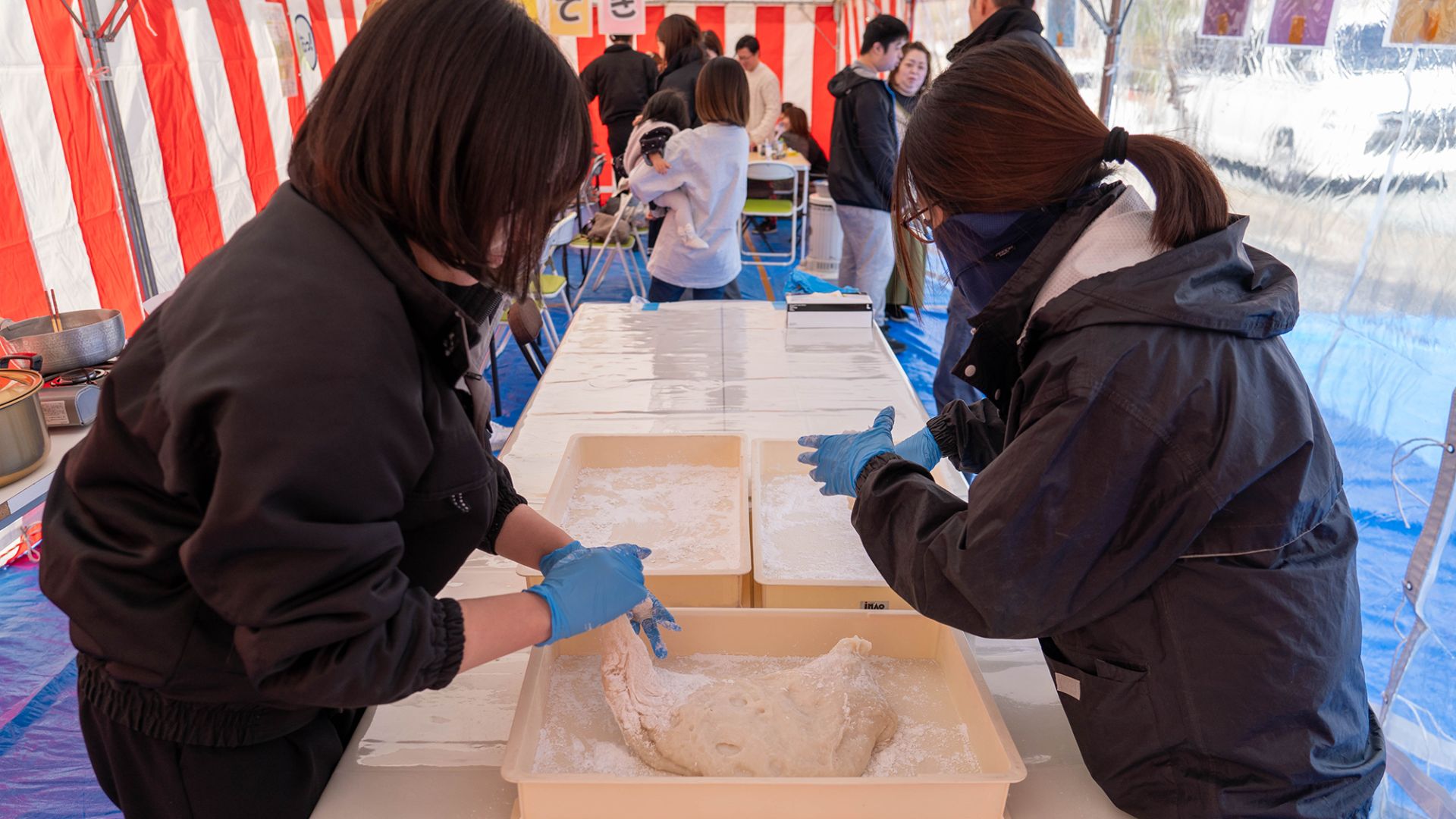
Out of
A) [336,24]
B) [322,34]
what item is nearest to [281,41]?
[322,34]

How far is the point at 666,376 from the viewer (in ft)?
9.50

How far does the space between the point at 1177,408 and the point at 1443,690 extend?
1.48m

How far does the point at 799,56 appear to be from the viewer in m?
10.6

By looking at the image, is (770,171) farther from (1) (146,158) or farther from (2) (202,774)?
(2) (202,774)

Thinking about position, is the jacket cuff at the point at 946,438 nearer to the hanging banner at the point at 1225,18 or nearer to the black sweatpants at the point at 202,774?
the black sweatpants at the point at 202,774

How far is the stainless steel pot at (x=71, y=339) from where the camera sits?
2213mm

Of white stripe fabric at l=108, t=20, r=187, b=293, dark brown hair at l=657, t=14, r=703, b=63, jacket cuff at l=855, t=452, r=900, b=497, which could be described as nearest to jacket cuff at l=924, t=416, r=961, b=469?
jacket cuff at l=855, t=452, r=900, b=497

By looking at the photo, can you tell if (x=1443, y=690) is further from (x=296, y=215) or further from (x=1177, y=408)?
(x=296, y=215)

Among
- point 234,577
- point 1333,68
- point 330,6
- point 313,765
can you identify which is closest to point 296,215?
point 234,577

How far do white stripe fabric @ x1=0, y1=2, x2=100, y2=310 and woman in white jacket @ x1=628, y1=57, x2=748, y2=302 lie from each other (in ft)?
7.83

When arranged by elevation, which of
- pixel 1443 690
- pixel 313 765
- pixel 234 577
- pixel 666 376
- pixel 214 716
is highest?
pixel 234 577

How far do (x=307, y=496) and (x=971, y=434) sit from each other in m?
1.31

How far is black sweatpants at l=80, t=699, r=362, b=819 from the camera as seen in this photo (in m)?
1.02

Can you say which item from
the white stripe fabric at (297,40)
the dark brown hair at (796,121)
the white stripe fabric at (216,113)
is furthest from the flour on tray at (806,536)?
the dark brown hair at (796,121)
